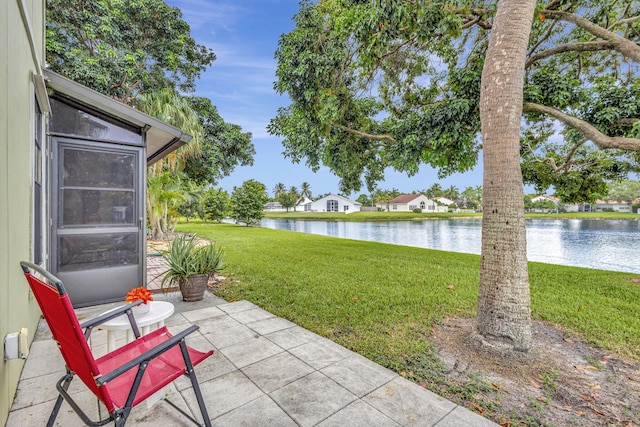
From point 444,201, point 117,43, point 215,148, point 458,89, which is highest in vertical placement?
point 117,43

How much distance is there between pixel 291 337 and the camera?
10.5ft

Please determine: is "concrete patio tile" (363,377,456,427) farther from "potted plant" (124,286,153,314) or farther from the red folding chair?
"potted plant" (124,286,153,314)

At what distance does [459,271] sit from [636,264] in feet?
26.1

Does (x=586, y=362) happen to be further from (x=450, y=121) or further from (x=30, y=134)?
(x=30, y=134)

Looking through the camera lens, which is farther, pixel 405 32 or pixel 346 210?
pixel 346 210

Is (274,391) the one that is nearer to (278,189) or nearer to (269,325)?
(269,325)

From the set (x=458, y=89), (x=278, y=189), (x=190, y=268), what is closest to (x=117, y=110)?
(x=190, y=268)

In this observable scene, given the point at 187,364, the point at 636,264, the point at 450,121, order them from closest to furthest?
1. the point at 187,364
2. the point at 450,121
3. the point at 636,264

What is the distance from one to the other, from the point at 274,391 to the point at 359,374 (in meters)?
0.71

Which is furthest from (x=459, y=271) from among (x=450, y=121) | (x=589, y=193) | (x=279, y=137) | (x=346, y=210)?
(x=346, y=210)

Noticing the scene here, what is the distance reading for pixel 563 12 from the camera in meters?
5.39

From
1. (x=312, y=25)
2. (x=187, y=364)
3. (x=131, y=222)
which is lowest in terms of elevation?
(x=187, y=364)

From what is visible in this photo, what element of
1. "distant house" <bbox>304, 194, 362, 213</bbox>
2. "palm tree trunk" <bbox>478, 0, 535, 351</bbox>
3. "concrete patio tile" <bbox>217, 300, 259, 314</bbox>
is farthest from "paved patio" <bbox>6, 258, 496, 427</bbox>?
"distant house" <bbox>304, 194, 362, 213</bbox>

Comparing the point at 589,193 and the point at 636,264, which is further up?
the point at 589,193
